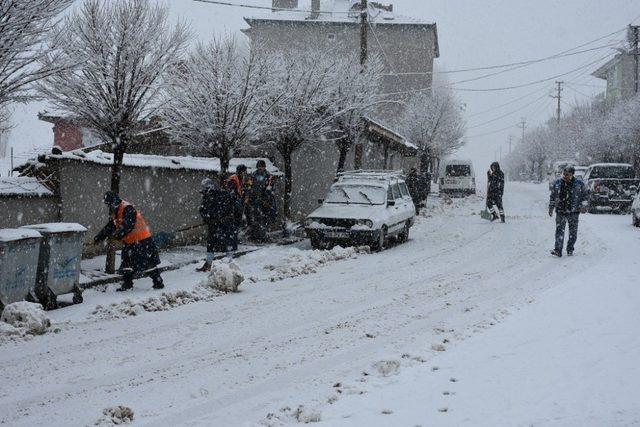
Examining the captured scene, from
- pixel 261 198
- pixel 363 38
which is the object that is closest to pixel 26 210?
pixel 261 198

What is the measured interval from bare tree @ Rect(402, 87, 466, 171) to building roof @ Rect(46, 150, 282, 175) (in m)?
26.8

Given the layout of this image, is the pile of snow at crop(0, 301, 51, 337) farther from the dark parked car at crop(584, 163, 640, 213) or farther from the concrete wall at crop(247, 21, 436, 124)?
the concrete wall at crop(247, 21, 436, 124)

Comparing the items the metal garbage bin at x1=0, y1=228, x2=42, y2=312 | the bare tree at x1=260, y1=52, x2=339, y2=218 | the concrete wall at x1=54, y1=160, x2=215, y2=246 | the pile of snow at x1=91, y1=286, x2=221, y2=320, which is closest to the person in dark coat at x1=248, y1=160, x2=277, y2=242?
the concrete wall at x1=54, y1=160, x2=215, y2=246

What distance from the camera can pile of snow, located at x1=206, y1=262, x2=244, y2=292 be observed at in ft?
33.4

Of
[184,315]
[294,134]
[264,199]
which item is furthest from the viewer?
[294,134]

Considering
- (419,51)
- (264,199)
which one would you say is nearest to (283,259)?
(264,199)

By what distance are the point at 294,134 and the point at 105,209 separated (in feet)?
23.9

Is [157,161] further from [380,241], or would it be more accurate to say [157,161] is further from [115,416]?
[115,416]

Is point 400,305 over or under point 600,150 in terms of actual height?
under

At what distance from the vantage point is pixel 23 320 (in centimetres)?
770

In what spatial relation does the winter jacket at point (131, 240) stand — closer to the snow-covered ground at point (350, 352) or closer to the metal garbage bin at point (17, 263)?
the snow-covered ground at point (350, 352)

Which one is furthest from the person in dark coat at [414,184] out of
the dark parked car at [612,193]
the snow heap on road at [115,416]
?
the snow heap on road at [115,416]

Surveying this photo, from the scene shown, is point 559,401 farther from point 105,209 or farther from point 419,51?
point 419,51

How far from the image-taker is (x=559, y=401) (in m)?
4.71
